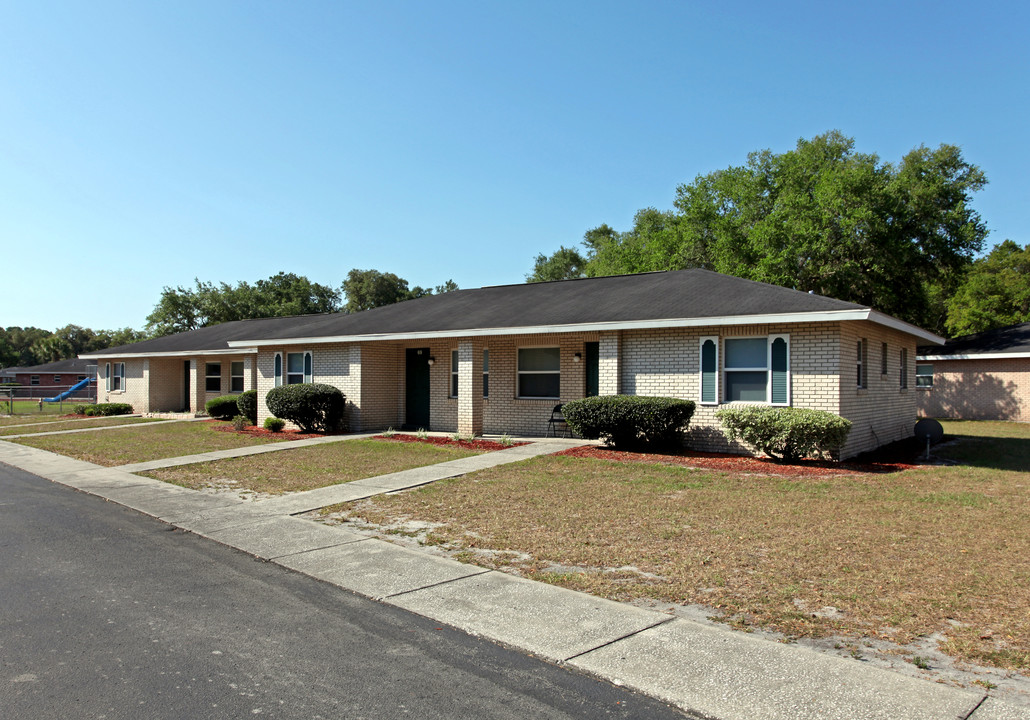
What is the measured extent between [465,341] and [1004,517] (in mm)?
12116

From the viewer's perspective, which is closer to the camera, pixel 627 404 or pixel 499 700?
pixel 499 700

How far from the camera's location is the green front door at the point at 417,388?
A: 20266 mm

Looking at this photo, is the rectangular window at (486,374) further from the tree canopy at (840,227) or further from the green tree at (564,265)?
the green tree at (564,265)

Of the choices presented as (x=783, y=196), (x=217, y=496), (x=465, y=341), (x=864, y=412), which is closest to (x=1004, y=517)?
(x=864, y=412)

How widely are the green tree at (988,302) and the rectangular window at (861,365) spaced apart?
29.0m

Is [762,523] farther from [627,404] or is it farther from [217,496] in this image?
[217,496]

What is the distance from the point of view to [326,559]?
6895 mm

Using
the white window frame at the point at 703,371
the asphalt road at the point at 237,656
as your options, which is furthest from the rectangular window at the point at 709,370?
the asphalt road at the point at 237,656

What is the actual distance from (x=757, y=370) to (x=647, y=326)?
241cm

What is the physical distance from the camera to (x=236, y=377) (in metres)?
28.9

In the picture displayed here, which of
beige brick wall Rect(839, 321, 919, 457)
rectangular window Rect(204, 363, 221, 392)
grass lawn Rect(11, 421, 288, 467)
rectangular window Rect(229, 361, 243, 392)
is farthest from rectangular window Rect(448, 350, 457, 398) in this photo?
rectangular window Rect(204, 363, 221, 392)

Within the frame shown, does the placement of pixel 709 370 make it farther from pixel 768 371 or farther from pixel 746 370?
pixel 768 371

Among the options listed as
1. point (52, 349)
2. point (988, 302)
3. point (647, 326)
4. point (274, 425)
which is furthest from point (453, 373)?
point (52, 349)

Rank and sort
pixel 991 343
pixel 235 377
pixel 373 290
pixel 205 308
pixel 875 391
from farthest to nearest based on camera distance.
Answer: pixel 373 290, pixel 205 308, pixel 235 377, pixel 991 343, pixel 875 391
